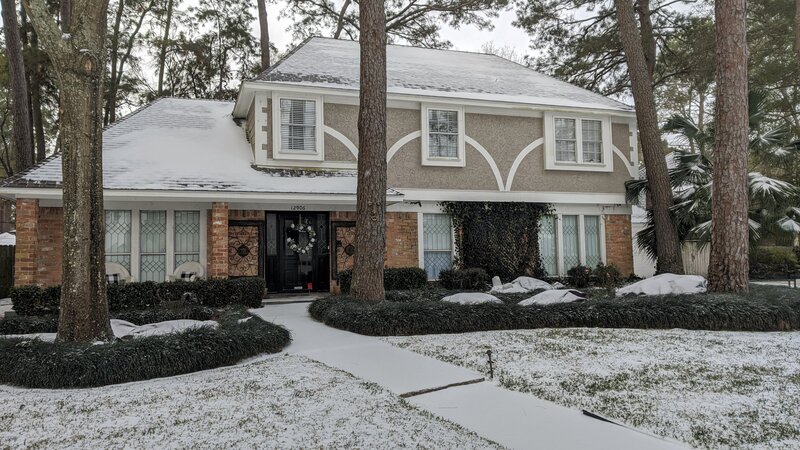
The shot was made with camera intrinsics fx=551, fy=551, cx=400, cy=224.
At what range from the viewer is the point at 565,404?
4574 mm

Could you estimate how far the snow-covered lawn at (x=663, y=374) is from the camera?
3.99 meters

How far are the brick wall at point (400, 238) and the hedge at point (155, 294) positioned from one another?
3.47 metres

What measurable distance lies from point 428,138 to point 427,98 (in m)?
1.03

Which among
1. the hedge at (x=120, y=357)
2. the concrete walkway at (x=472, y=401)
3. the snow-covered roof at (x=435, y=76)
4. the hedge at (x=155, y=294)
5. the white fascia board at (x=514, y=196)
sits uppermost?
the snow-covered roof at (x=435, y=76)

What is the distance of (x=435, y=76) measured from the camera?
16062 mm

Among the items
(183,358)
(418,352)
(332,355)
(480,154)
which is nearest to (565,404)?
(418,352)

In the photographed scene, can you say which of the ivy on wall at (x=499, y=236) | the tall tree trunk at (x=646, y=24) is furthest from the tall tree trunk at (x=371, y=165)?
the tall tree trunk at (x=646, y=24)

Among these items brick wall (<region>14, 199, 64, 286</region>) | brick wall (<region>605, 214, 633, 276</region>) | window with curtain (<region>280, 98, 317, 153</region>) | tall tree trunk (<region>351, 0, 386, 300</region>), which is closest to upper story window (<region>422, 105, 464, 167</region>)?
window with curtain (<region>280, 98, 317, 153</region>)

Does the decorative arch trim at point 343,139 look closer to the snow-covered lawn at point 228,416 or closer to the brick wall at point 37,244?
the brick wall at point 37,244

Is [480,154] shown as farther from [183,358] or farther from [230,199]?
[183,358]

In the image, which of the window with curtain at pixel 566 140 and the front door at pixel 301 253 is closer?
the front door at pixel 301 253

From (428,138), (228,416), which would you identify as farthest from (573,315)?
(428,138)

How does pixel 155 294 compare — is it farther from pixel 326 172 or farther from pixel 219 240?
pixel 326 172

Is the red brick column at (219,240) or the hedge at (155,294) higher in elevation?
the red brick column at (219,240)
